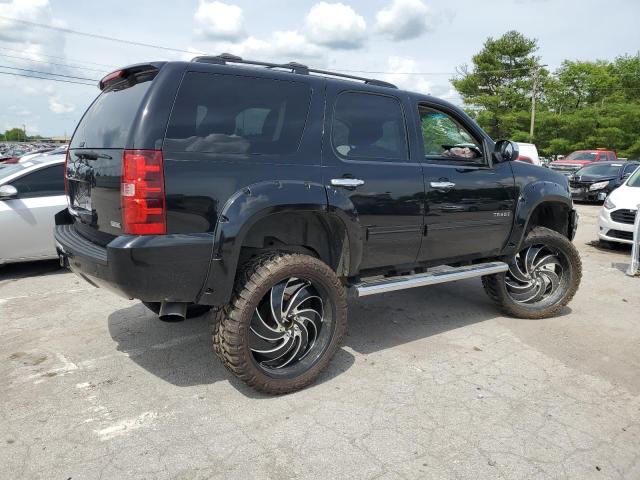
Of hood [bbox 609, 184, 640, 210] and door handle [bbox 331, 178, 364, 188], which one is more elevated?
door handle [bbox 331, 178, 364, 188]

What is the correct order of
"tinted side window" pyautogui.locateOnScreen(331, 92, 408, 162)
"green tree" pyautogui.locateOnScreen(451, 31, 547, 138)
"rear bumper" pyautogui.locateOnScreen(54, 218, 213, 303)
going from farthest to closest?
1. "green tree" pyautogui.locateOnScreen(451, 31, 547, 138)
2. "tinted side window" pyautogui.locateOnScreen(331, 92, 408, 162)
3. "rear bumper" pyautogui.locateOnScreen(54, 218, 213, 303)

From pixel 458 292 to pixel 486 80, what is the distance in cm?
5165

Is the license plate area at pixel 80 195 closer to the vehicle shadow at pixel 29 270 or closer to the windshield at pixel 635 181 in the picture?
the vehicle shadow at pixel 29 270

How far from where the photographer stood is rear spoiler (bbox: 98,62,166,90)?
305 cm

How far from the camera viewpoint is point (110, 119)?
3.31 metres

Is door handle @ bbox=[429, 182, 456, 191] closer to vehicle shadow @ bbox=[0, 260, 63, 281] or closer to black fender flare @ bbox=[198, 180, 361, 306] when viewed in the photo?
black fender flare @ bbox=[198, 180, 361, 306]

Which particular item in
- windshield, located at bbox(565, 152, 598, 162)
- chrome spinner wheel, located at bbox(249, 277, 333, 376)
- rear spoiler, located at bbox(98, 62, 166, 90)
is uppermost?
rear spoiler, located at bbox(98, 62, 166, 90)

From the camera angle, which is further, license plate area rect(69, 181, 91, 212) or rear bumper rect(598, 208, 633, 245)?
rear bumper rect(598, 208, 633, 245)

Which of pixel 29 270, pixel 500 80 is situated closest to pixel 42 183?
pixel 29 270

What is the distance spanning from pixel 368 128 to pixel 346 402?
6.38 feet

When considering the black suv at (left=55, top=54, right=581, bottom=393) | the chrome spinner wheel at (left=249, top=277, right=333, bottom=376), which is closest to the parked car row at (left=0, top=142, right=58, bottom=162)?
the black suv at (left=55, top=54, right=581, bottom=393)

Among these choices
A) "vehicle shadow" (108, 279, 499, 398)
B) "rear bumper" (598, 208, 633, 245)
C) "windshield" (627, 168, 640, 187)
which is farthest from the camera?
"windshield" (627, 168, 640, 187)

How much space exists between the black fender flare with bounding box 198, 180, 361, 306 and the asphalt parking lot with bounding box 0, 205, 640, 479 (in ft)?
2.59

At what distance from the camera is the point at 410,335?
14.8ft
